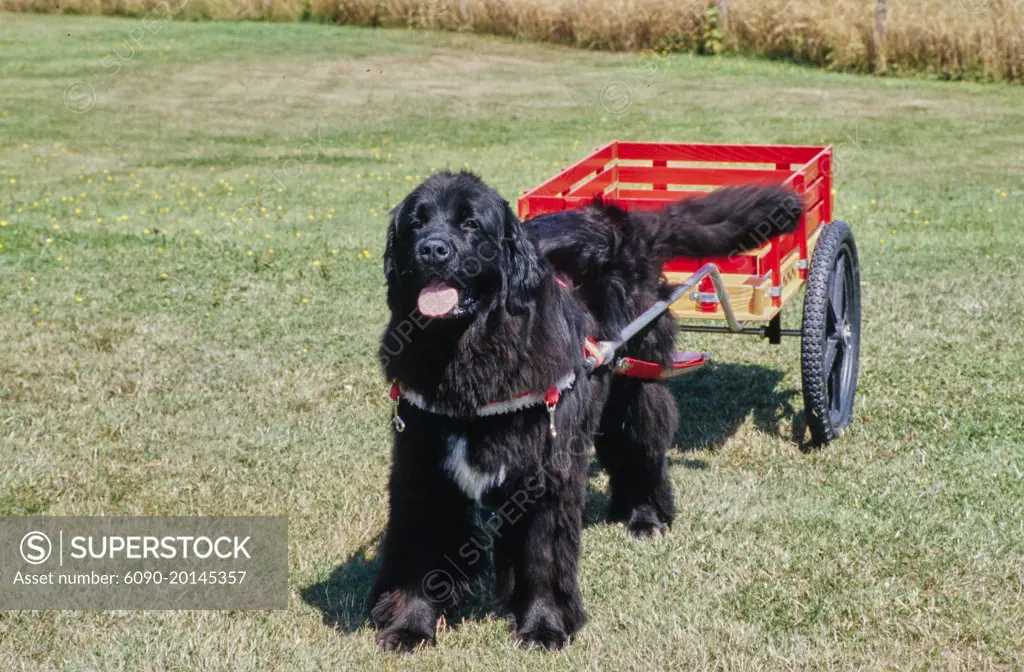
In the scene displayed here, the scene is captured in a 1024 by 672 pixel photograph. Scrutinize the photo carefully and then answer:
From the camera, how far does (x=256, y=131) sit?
17859mm

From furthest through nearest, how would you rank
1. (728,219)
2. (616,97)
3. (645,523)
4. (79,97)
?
1. (79,97)
2. (616,97)
3. (728,219)
4. (645,523)

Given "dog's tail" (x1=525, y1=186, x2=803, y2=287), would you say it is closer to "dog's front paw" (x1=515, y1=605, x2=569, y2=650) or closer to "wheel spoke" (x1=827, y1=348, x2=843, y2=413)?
"wheel spoke" (x1=827, y1=348, x2=843, y2=413)

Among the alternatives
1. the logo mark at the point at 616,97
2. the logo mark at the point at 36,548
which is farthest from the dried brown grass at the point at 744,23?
the logo mark at the point at 36,548

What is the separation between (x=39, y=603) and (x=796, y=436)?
12.4ft

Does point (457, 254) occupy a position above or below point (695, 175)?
above

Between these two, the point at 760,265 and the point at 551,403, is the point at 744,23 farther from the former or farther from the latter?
the point at 551,403

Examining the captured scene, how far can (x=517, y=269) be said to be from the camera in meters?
3.88

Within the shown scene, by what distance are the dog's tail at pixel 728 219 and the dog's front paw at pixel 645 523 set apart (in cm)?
112

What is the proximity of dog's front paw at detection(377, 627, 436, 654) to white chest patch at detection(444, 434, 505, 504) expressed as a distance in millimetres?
547

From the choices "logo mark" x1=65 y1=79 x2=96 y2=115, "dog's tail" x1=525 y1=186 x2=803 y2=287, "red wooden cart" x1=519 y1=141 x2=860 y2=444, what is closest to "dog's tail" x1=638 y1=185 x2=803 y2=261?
"dog's tail" x1=525 y1=186 x2=803 y2=287

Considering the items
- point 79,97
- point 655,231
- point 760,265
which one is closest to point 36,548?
point 655,231

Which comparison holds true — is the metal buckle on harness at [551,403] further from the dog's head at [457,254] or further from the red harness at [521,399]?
the dog's head at [457,254]

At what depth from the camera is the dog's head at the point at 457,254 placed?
3689 mm

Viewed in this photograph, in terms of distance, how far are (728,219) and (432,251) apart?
7.03 feet
